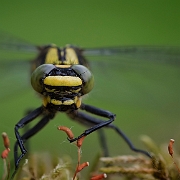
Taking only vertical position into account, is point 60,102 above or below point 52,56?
below

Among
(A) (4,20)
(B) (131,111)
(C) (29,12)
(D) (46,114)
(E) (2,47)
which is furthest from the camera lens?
(C) (29,12)

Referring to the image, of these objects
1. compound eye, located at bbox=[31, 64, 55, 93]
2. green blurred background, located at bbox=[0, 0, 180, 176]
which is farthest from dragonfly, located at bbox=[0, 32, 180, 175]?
green blurred background, located at bbox=[0, 0, 180, 176]

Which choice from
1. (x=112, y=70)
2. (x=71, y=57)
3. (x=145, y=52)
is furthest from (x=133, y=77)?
(x=71, y=57)

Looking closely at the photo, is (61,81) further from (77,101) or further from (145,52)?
(145,52)

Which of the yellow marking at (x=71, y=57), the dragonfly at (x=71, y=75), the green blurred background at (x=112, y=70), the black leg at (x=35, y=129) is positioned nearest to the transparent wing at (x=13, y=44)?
the dragonfly at (x=71, y=75)

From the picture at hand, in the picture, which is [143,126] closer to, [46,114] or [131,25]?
[46,114]

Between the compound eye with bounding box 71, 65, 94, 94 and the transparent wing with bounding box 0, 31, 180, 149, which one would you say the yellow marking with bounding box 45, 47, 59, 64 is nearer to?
the compound eye with bounding box 71, 65, 94, 94

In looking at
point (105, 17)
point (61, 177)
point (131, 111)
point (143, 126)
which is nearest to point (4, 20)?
point (105, 17)
